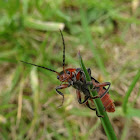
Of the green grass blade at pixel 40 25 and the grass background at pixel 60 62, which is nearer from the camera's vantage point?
the grass background at pixel 60 62

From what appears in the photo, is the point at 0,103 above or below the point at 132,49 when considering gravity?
below

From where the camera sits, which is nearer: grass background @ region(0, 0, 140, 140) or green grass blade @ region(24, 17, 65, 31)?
grass background @ region(0, 0, 140, 140)

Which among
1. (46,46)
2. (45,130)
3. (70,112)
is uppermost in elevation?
(46,46)

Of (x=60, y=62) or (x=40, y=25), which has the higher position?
(x=40, y=25)

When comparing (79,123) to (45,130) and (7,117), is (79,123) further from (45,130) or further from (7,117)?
(7,117)

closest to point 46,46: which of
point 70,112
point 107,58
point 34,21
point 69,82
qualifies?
point 34,21

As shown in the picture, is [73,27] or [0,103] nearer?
[0,103]

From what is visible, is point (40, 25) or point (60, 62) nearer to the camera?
point (60, 62)

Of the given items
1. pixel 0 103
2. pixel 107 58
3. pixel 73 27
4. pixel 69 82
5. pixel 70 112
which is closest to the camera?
pixel 69 82
